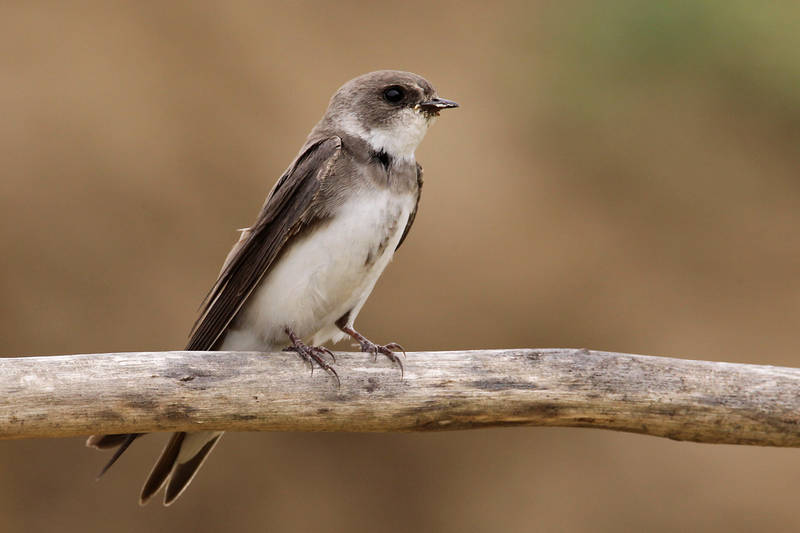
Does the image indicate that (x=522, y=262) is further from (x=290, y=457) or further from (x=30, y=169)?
(x=30, y=169)

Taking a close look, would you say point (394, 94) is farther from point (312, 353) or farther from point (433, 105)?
point (312, 353)

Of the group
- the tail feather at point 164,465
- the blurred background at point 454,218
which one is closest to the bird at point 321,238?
the tail feather at point 164,465

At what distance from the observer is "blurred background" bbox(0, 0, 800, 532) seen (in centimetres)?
445

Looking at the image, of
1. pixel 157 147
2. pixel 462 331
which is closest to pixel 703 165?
pixel 462 331

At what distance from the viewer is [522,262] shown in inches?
190

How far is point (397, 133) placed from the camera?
108 inches

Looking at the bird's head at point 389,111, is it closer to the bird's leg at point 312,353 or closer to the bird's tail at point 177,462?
the bird's leg at point 312,353

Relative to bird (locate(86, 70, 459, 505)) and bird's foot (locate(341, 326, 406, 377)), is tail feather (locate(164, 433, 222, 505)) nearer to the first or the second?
bird (locate(86, 70, 459, 505))

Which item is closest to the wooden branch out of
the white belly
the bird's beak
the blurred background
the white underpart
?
the white belly

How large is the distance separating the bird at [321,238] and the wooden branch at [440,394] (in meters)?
0.16

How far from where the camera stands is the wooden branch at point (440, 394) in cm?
227

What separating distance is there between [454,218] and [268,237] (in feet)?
7.19

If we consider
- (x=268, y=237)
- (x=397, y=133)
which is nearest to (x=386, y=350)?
(x=268, y=237)

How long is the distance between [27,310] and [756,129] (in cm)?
373
